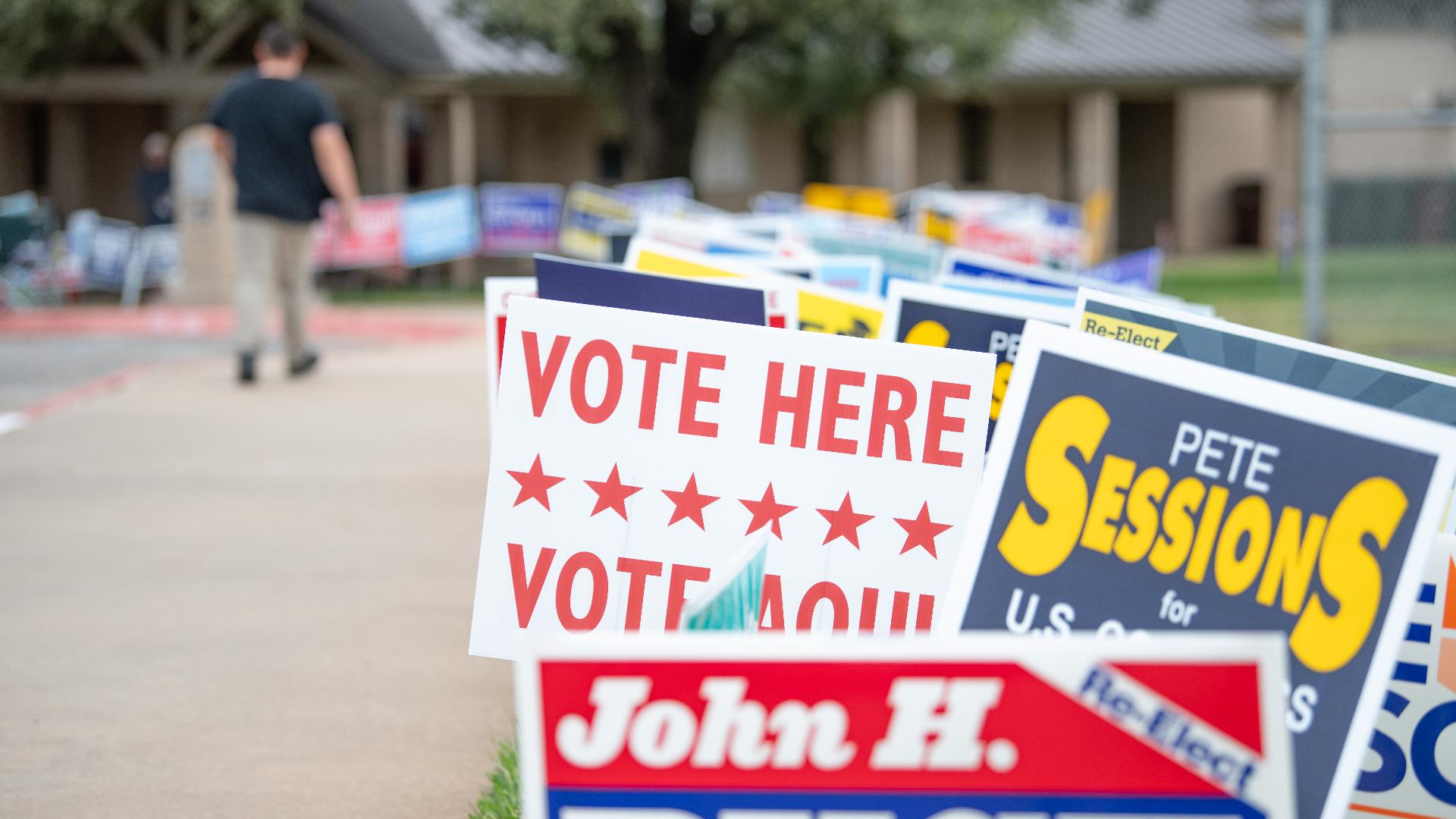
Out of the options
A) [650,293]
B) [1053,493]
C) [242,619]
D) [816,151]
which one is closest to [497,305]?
[650,293]

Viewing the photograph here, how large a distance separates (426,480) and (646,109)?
17540mm

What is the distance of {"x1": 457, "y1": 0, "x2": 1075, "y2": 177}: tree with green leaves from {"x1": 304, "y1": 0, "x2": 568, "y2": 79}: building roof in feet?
9.84

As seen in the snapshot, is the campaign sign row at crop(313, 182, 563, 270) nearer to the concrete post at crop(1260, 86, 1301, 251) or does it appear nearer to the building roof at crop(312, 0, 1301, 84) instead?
the building roof at crop(312, 0, 1301, 84)

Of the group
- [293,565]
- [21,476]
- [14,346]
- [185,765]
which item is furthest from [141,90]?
[185,765]

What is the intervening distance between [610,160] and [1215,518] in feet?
112

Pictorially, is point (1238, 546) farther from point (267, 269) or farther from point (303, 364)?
point (303, 364)

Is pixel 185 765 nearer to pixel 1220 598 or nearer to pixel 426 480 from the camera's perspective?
pixel 1220 598

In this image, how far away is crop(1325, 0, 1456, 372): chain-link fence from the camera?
13.6 meters

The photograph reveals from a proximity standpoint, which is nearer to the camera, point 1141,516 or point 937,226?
point 1141,516

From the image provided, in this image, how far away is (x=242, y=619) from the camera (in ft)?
17.7

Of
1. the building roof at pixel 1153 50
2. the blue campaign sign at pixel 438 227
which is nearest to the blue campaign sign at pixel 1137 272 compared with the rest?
the blue campaign sign at pixel 438 227

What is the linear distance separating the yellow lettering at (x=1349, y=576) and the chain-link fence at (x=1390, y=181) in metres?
11.3

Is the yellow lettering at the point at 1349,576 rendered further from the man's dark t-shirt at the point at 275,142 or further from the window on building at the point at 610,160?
the window on building at the point at 610,160

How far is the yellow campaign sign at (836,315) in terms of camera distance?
4.20m
